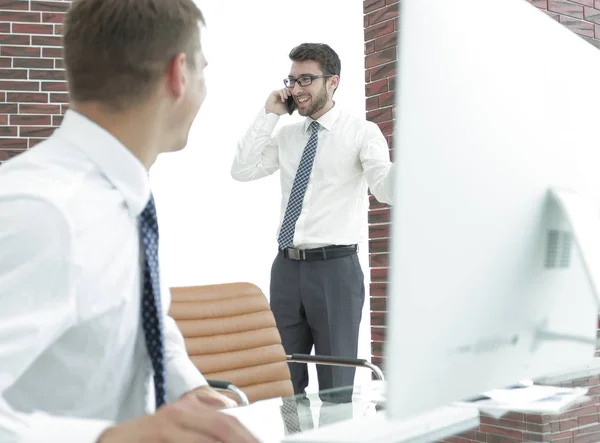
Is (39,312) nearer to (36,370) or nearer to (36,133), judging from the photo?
(36,370)

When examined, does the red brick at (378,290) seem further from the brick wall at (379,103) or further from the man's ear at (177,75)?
the man's ear at (177,75)

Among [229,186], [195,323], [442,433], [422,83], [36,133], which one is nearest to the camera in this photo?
[422,83]

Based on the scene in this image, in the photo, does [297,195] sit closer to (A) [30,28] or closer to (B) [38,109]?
(B) [38,109]

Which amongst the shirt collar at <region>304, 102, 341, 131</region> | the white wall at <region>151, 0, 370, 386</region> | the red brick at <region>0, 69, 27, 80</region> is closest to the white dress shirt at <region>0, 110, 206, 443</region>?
the shirt collar at <region>304, 102, 341, 131</region>

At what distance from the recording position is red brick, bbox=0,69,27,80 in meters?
3.62

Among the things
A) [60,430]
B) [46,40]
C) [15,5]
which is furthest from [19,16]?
[60,430]

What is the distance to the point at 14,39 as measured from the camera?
3650 mm

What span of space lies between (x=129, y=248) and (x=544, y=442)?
2.06 feet

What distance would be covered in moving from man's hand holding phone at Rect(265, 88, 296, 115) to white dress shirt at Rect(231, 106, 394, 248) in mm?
121

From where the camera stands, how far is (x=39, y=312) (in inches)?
27.4

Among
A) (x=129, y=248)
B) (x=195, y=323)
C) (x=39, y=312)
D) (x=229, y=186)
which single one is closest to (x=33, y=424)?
(x=39, y=312)

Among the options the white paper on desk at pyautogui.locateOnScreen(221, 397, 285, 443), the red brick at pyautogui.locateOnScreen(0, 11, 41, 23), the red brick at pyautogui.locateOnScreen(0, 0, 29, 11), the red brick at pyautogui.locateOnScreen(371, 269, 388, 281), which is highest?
the red brick at pyautogui.locateOnScreen(0, 0, 29, 11)

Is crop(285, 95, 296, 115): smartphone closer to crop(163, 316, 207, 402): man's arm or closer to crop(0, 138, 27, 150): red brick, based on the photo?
crop(0, 138, 27, 150): red brick

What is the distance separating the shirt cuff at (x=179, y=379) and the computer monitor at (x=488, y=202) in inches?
20.9
